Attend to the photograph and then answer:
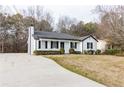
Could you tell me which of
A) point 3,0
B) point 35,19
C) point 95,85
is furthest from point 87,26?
point 95,85

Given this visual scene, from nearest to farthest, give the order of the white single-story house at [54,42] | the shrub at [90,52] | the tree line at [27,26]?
the white single-story house at [54,42] < the shrub at [90,52] < the tree line at [27,26]

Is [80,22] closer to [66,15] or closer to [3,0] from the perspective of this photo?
[66,15]

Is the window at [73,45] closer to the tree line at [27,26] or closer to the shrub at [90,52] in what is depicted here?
the shrub at [90,52]

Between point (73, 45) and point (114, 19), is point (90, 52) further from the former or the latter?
point (114, 19)

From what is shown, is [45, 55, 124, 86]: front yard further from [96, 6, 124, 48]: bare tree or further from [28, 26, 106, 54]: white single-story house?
[28, 26, 106, 54]: white single-story house

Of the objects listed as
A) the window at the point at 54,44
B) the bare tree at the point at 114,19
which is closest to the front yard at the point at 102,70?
the bare tree at the point at 114,19

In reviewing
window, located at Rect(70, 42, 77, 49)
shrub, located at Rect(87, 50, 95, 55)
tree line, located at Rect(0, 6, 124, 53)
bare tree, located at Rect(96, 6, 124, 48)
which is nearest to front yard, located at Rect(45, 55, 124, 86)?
bare tree, located at Rect(96, 6, 124, 48)

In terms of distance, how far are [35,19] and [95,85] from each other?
3088cm

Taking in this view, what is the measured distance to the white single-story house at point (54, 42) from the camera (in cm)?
2852

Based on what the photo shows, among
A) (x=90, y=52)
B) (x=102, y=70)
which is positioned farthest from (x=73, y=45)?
(x=102, y=70)

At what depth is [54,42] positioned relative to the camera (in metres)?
30.1

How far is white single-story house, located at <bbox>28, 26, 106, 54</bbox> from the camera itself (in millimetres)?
28516

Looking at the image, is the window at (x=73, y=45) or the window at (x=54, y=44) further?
the window at (x=73, y=45)
